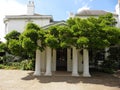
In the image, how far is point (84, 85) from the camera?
46.8ft

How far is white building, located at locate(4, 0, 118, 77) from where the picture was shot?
59.1ft

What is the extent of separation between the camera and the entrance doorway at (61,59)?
71.2ft

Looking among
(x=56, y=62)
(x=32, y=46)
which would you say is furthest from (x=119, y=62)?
(x=32, y=46)

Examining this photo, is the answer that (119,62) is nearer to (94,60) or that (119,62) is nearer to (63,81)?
(94,60)

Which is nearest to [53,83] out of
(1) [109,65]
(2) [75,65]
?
(2) [75,65]

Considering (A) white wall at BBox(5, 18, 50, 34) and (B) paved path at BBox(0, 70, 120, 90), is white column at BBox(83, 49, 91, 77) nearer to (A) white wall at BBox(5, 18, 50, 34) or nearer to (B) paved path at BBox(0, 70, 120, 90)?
(B) paved path at BBox(0, 70, 120, 90)

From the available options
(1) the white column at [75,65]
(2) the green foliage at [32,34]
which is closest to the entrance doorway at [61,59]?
(1) the white column at [75,65]

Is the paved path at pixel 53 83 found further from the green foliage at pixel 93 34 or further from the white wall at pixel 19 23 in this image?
the white wall at pixel 19 23

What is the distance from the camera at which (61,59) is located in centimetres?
2211

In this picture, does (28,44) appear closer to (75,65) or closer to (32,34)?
(32,34)

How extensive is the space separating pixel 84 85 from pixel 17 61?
1399 cm

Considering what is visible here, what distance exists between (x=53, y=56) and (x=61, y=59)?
5.80 feet

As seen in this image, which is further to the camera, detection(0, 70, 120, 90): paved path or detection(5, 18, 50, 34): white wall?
detection(5, 18, 50, 34): white wall

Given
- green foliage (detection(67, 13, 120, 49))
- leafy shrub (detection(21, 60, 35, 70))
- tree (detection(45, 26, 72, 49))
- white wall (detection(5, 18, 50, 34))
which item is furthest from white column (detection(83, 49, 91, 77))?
white wall (detection(5, 18, 50, 34))
